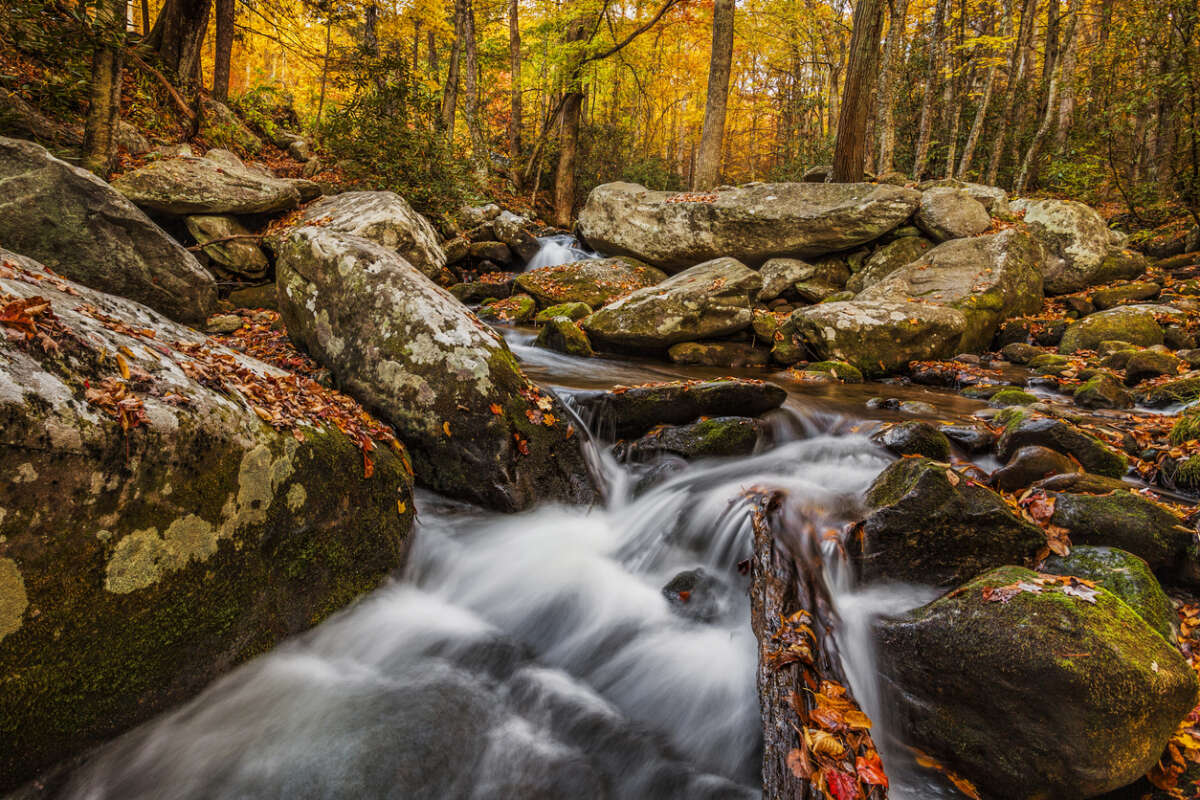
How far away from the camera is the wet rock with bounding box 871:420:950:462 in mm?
4953

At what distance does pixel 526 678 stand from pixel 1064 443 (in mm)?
4954

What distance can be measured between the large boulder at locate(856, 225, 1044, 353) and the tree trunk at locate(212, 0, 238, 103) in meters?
14.6

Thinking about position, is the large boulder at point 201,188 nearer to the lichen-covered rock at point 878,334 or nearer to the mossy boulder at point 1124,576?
the lichen-covered rock at point 878,334

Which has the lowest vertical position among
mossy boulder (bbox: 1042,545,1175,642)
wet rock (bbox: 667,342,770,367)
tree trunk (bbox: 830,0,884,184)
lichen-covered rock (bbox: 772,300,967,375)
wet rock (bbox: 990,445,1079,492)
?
mossy boulder (bbox: 1042,545,1175,642)

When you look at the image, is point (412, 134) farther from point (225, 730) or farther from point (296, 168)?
point (225, 730)

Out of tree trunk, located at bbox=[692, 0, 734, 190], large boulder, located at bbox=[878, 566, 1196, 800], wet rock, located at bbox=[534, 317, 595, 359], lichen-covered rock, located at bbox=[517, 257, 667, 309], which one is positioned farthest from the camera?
tree trunk, located at bbox=[692, 0, 734, 190]

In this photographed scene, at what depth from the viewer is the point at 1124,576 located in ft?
10.00

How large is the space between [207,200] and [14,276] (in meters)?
6.36

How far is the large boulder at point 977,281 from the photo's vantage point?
916 cm

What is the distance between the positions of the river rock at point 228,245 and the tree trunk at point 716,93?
32.5ft

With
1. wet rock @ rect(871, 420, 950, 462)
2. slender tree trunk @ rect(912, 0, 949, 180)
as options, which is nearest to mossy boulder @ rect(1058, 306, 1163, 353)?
wet rock @ rect(871, 420, 950, 462)

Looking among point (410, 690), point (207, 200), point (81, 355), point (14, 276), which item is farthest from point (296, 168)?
point (410, 690)

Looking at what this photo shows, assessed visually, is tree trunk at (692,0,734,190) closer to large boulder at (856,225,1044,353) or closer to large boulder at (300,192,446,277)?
large boulder at (856,225,1044,353)

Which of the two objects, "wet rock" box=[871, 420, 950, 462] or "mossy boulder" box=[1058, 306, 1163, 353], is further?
"mossy boulder" box=[1058, 306, 1163, 353]
